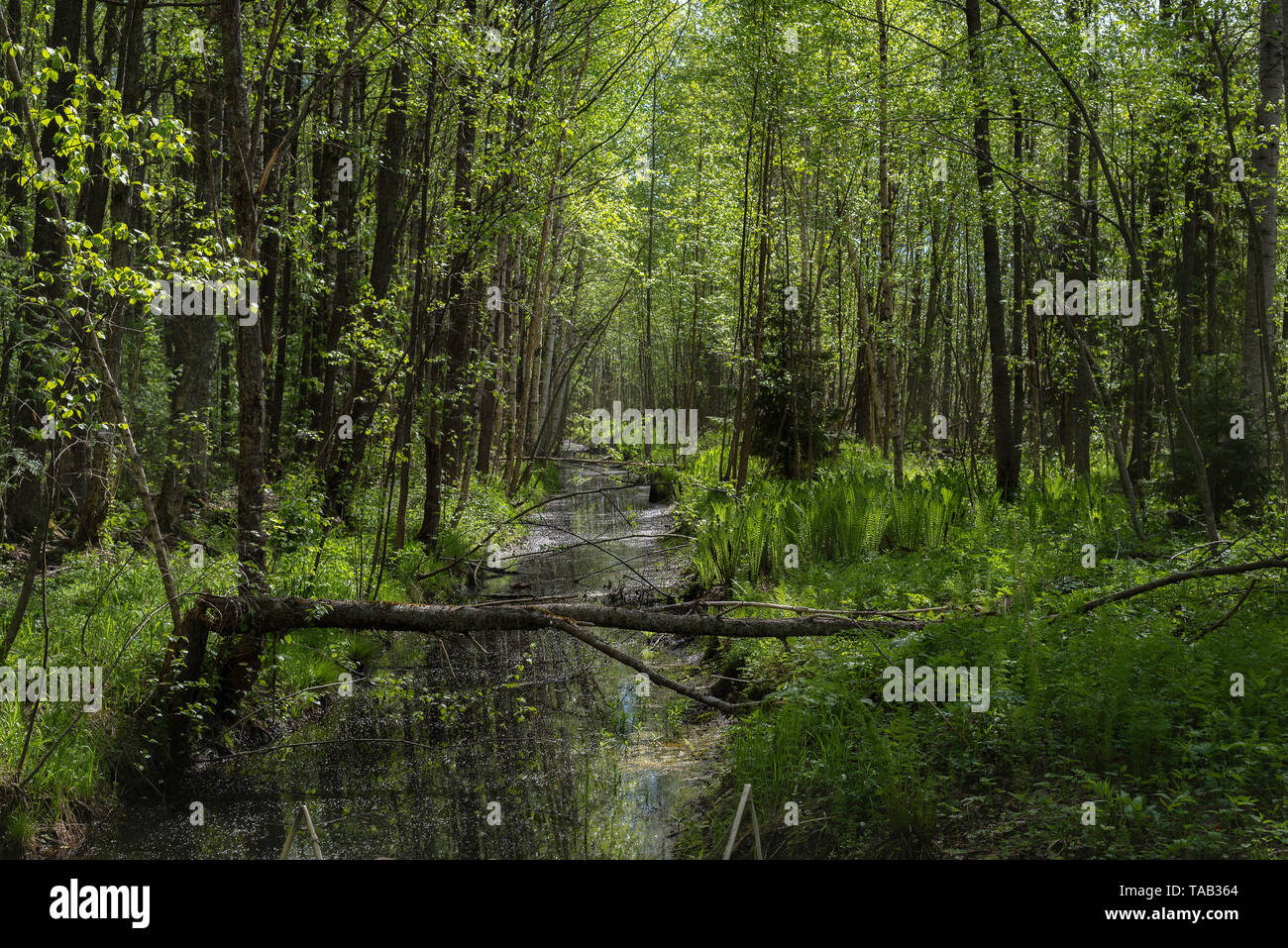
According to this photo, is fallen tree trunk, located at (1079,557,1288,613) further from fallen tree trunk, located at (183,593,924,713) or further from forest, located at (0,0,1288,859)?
fallen tree trunk, located at (183,593,924,713)

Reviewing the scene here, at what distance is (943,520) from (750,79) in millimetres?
7181

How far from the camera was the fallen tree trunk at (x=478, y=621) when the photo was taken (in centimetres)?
554

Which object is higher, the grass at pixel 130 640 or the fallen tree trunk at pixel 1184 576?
the fallen tree trunk at pixel 1184 576

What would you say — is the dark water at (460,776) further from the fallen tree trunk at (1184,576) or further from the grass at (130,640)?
the fallen tree trunk at (1184,576)

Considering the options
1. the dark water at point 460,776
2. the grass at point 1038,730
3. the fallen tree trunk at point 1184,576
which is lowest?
the dark water at point 460,776

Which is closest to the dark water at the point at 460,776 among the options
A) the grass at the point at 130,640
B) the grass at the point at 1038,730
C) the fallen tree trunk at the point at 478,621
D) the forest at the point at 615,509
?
the forest at the point at 615,509

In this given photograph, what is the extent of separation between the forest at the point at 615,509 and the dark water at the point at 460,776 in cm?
4

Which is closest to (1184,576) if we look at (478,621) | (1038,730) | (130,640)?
(1038,730)

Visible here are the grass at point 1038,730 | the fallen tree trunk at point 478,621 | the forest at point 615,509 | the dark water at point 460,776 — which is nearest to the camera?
the grass at point 1038,730

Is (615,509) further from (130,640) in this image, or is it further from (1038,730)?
(1038,730)

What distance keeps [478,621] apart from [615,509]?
4.30m

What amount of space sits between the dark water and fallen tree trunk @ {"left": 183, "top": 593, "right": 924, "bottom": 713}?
480 millimetres

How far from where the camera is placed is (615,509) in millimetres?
10094

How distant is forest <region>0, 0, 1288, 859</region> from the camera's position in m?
4.33
